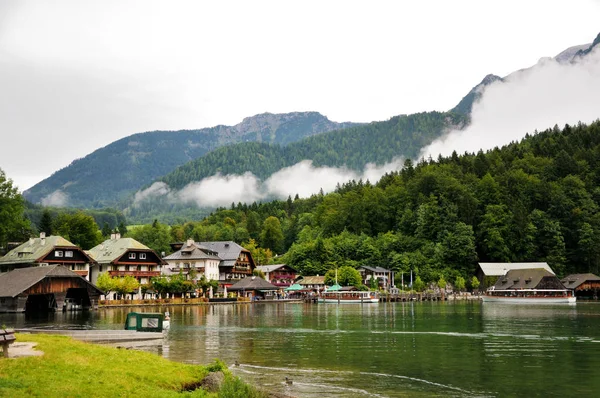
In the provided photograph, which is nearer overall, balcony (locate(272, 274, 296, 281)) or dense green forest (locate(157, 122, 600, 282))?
balcony (locate(272, 274, 296, 281))

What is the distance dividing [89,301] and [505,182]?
128801 millimetres

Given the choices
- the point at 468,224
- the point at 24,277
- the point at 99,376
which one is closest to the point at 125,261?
the point at 24,277

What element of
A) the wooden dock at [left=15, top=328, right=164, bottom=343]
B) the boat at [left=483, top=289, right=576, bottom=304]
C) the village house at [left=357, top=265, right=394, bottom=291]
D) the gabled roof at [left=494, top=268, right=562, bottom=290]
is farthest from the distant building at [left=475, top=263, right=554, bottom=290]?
the wooden dock at [left=15, top=328, right=164, bottom=343]

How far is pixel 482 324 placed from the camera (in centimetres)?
6150

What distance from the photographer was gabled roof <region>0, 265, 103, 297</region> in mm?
73500

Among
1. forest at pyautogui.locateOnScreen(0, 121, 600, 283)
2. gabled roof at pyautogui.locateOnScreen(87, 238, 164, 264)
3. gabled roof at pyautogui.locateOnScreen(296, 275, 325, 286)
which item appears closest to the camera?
gabled roof at pyautogui.locateOnScreen(87, 238, 164, 264)

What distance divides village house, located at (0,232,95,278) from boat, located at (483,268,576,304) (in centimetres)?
8720

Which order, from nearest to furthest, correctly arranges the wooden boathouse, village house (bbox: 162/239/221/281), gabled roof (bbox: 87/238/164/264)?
the wooden boathouse < gabled roof (bbox: 87/238/164/264) < village house (bbox: 162/239/221/281)

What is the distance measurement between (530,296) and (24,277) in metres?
103

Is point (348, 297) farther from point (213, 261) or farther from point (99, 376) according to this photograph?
point (99, 376)

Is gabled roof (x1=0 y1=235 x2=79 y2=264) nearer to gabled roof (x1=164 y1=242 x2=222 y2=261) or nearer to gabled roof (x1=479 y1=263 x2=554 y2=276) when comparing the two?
gabled roof (x1=164 y1=242 x2=222 y2=261)

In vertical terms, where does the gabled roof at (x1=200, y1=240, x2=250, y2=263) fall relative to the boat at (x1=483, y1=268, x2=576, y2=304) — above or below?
above

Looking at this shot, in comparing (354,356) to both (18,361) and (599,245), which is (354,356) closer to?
(18,361)

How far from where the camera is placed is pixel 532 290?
12925 cm
